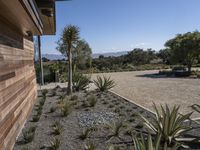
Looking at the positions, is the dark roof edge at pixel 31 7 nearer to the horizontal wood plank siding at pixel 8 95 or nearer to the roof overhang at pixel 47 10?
the horizontal wood plank siding at pixel 8 95

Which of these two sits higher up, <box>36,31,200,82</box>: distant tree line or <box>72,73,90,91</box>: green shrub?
<box>36,31,200,82</box>: distant tree line

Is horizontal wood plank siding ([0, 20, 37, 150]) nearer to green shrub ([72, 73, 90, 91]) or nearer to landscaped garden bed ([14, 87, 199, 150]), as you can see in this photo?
landscaped garden bed ([14, 87, 199, 150])

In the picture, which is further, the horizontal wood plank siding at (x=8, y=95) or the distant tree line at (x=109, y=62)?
the distant tree line at (x=109, y=62)

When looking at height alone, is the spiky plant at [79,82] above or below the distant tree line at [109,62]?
below

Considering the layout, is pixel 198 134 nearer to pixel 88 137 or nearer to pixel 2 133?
pixel 88 137

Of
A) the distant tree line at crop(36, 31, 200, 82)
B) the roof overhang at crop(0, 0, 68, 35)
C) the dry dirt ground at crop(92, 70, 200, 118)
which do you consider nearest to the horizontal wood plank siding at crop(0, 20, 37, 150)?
the roof overhang at crop(0, 0, 68, 35)

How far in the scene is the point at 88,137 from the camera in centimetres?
570

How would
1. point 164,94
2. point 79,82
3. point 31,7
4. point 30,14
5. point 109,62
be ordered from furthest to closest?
1. point 109,62
2. point 79,82
3. point 164,94
4. point 30,14
5. point 31,7

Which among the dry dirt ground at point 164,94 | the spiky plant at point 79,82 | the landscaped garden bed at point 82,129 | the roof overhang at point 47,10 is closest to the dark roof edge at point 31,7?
the landscaped garden bed at point 82,129

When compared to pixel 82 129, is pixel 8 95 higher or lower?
higher

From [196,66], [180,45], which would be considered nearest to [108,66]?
A: [196,66]

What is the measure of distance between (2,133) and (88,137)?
78.8 inches

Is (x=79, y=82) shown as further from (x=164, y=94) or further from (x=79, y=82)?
(x=164, y=94)

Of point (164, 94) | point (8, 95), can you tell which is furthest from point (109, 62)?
point (8, 95)
